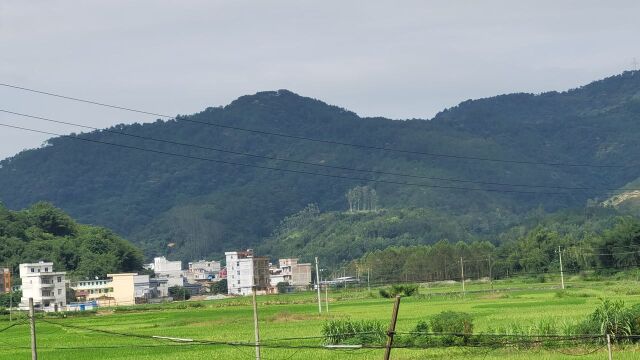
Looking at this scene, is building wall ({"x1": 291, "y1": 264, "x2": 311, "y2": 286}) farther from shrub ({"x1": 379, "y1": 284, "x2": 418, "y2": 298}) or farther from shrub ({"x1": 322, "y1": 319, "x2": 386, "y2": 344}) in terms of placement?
shrub ({"x1": 322, "y1": 319, "x2": 386, "y2": 344})

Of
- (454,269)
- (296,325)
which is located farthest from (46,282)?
(296,325)

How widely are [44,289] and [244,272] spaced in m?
51.5

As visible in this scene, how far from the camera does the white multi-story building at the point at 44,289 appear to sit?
107 m

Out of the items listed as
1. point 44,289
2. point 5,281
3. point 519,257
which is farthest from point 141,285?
point 519,257

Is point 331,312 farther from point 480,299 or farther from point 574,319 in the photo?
point 574,319

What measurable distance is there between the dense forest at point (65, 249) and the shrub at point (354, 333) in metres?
98.7

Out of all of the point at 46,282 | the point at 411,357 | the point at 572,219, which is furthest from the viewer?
the point at 572,219

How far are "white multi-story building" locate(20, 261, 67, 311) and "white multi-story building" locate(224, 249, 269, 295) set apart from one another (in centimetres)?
4396

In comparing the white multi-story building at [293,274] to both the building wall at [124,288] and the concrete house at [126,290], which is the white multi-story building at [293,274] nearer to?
the concrete house at [126,290]

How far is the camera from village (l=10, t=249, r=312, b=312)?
109 metres

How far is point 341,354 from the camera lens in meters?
34.7

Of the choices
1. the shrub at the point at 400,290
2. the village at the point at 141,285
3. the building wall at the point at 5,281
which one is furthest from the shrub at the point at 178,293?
the shrub at the point at 400,290

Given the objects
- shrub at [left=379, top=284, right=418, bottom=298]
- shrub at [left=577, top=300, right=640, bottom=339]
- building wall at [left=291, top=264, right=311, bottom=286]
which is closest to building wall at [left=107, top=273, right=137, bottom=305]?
building wall at [left=291, top=264, right=311, bottom=286]

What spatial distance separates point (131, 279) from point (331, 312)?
64.7m
